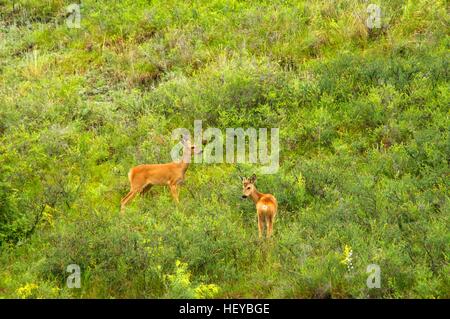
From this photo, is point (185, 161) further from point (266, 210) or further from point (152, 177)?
point (266, 210)

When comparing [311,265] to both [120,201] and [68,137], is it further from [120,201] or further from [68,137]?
[68,137]

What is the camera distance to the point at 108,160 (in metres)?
15.0

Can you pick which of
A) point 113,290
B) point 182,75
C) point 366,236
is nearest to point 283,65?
point 182,75

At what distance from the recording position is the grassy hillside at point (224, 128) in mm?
9805

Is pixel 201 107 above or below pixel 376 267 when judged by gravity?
→ above

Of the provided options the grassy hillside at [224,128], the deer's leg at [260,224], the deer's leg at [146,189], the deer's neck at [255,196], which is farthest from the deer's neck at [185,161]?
the deer's leg at [260,224]

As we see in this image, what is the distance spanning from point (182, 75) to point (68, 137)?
312 centimetres

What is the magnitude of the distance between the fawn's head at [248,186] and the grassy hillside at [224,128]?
0.36m

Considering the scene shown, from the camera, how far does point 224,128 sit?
15.3 meters

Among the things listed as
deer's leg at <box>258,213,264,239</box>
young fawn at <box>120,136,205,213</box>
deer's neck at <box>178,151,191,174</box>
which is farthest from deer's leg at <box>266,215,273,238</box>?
deer's neck at <box>178,151,191,174</box>

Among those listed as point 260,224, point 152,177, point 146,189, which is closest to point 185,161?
point 152,177

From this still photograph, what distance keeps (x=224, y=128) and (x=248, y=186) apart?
360cm

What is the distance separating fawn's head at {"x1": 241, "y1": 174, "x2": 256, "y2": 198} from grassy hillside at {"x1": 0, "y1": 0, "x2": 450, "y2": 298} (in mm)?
360

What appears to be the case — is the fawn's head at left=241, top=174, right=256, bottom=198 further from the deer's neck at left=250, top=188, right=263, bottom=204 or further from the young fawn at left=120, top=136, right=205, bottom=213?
the young fawn at left=120, top=136, right=205, bottom=213
